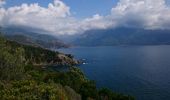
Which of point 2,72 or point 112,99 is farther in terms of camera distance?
point 112,99

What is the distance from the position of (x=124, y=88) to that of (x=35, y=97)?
122 meters

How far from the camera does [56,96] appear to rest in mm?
29141

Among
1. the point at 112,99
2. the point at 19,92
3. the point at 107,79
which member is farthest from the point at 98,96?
the point at 107,79

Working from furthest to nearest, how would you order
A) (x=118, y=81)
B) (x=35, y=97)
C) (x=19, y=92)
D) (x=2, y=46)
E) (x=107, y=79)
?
(x=107, y=79) < (x=118, y=81) < (x=2, y=46) < (x=19, y=92) < (x=35, y=97)

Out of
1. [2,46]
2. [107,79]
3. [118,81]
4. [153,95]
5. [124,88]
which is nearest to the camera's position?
[2,46]

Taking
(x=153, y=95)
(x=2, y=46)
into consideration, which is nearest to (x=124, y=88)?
(x=153, y=95)

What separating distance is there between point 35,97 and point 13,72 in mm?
42276

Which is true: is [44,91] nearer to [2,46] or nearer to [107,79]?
[2,46]

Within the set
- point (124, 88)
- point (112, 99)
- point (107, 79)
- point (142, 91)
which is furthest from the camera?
point (107, 79)

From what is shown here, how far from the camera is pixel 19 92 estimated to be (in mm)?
30047

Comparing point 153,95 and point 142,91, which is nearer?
point 153,95

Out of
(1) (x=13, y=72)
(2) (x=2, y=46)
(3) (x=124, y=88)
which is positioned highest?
(2) (x=2, y=46)

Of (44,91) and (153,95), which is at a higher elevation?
(44,91)

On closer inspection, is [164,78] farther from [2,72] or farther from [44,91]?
[44,91]
